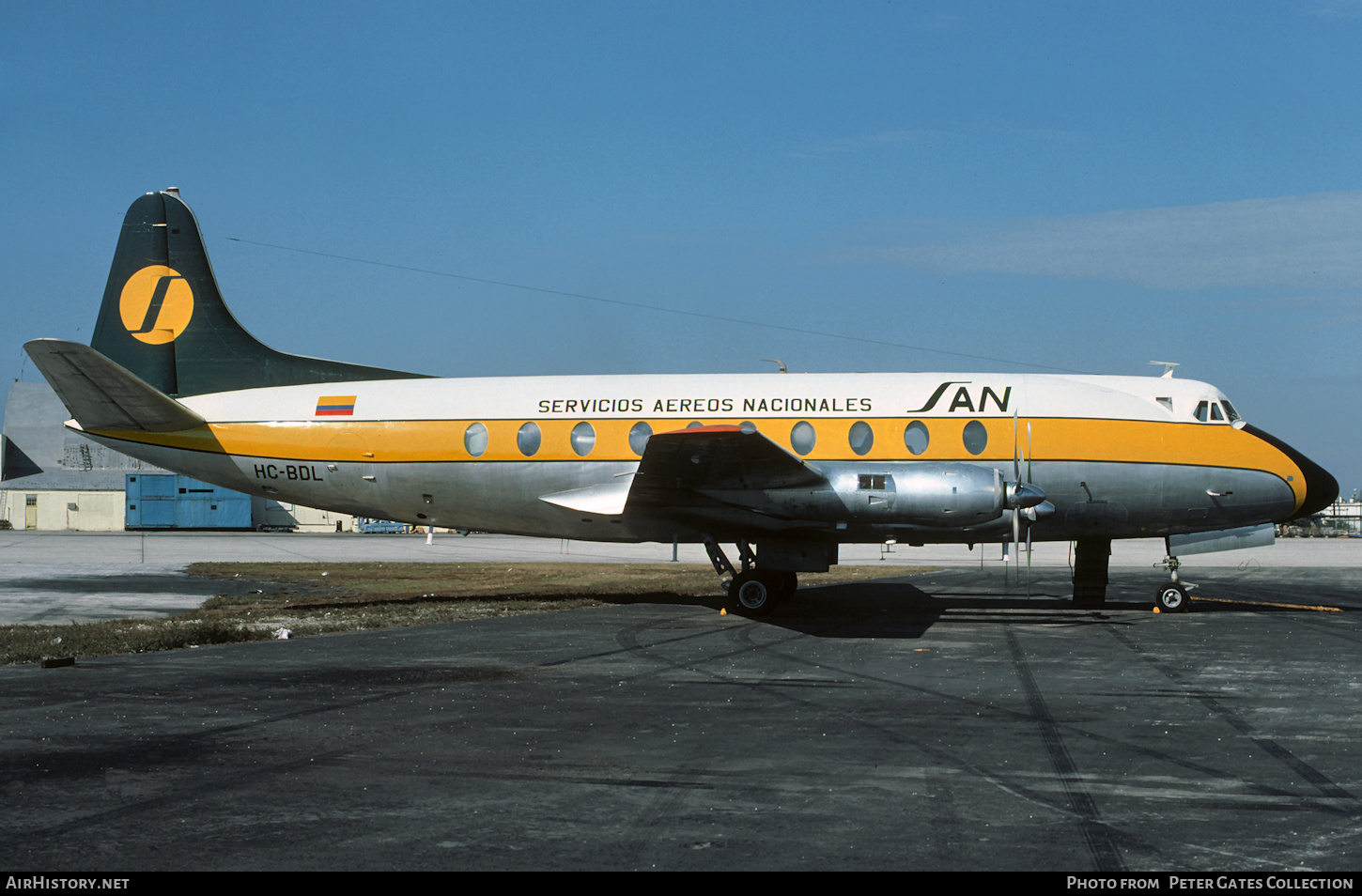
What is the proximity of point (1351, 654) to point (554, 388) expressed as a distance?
14183 mm

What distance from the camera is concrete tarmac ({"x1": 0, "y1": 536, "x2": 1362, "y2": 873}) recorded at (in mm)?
6289

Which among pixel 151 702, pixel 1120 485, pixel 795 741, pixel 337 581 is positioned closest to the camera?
pixel 795 741

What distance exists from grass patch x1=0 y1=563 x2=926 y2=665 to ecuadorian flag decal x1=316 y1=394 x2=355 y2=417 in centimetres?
396

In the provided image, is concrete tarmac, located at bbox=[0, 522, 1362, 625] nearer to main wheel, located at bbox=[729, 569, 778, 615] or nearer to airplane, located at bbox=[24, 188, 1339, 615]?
airplane, located at bbox=[24, 188, 1339, 615]

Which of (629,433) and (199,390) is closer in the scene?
(629,433)

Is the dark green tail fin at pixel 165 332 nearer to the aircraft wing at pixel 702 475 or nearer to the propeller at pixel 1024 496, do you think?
the aircraft wing at pixel 702 475

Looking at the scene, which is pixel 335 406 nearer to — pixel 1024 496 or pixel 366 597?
pixel 366 597

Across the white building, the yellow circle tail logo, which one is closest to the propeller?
the yellow circle tail logo

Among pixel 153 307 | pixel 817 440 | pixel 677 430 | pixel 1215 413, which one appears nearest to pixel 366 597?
pixel 153 307

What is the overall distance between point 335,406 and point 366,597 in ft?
17.0

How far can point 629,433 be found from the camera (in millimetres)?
20344

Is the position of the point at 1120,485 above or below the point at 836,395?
below

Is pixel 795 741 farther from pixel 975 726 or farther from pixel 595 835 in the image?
pixel 595 835

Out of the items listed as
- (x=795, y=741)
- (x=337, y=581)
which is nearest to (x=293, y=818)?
(x=795, y=741)
